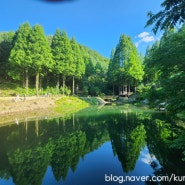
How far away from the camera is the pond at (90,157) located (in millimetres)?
6234

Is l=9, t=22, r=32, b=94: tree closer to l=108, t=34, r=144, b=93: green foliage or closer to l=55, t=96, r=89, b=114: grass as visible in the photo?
l=55, t=96, r=89, b=114: grass

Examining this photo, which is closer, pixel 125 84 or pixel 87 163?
pixel 87 163

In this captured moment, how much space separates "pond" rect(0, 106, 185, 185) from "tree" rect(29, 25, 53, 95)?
18690 mm

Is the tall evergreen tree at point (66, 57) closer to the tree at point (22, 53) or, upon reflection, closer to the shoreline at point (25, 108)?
the tree at point (22, 53)

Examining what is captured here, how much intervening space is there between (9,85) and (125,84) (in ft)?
76.5

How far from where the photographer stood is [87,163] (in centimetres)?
754

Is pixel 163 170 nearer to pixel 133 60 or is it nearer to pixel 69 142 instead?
pixel 69 142

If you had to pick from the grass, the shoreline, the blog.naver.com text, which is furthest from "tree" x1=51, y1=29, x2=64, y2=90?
the blog.naver.com text

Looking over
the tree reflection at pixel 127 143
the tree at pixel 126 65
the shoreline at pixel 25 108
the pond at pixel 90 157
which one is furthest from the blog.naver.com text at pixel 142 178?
the tree at pixel 126 65

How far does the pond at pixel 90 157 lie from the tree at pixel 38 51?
18.7 m

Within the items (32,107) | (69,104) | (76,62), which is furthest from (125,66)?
(32,107)

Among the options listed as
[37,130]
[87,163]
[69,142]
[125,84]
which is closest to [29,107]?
[37,130]

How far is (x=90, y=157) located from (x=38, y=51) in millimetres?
25006

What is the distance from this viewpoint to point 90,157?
8242 mm
